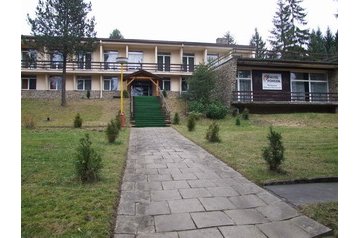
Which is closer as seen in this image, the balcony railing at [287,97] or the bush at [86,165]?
the bush at [86,165]

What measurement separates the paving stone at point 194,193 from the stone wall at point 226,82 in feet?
60.4

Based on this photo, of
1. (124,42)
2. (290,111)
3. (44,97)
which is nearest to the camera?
(290,111)

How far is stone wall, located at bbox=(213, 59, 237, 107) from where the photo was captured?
75.2ft

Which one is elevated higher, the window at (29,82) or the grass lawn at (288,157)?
the window at (29,82)

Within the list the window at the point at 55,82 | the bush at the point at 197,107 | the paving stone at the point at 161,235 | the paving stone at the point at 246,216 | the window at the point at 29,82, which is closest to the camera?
the paving stone at the point at 161,235

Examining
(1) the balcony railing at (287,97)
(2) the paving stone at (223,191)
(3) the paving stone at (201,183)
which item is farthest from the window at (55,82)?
(2) the paving stone at (223,191)

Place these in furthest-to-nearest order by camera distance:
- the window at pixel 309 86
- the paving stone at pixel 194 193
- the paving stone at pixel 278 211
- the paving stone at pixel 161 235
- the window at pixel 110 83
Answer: the window at pixel 110 83 → the window at pixel 309 86 → the paving stone at pixel 194 193 → the paving stone at pixel 278 211 → the paving stone at pixel 161 235

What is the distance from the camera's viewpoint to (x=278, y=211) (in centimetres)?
425

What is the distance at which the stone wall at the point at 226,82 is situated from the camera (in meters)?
22.9

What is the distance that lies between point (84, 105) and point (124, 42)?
9.57m

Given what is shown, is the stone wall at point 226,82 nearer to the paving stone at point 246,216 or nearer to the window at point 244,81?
the window at point 244,81

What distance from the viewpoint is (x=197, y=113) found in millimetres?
20922
